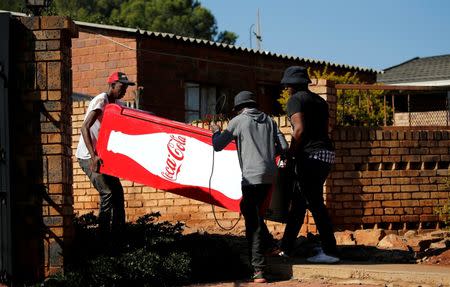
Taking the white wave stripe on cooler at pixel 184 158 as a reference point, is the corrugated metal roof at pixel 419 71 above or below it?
above

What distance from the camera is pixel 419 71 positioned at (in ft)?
93.0

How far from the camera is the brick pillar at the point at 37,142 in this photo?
780 centimetres

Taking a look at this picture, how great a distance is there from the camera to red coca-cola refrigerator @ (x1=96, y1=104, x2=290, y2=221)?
8.47 m

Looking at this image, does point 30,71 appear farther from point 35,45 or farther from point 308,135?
point 308,135

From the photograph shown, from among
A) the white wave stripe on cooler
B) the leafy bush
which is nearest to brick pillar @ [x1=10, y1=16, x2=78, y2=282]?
the leafy bush

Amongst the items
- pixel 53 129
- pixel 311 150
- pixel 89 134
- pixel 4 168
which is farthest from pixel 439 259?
pixel 4 168

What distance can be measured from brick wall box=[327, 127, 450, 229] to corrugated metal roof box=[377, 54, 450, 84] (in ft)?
48.8

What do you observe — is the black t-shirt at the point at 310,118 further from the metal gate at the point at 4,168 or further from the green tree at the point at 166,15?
the green tree at the point at 166,15

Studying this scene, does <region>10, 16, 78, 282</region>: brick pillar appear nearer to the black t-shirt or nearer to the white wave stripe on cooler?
the white wave stripe on cooler

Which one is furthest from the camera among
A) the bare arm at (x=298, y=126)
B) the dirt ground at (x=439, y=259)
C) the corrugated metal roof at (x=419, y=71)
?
the corrugated metal roof at (x=419, y=71)

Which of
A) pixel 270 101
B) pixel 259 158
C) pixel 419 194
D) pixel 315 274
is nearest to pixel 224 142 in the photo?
pixel 259 158

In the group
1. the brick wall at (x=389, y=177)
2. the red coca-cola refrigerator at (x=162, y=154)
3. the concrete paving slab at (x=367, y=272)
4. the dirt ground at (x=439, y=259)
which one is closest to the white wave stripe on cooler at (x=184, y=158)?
the red coca-cola refrigerator at (x=162, y=154)

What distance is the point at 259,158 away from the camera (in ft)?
25.7

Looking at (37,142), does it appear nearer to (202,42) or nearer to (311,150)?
(311,150)
